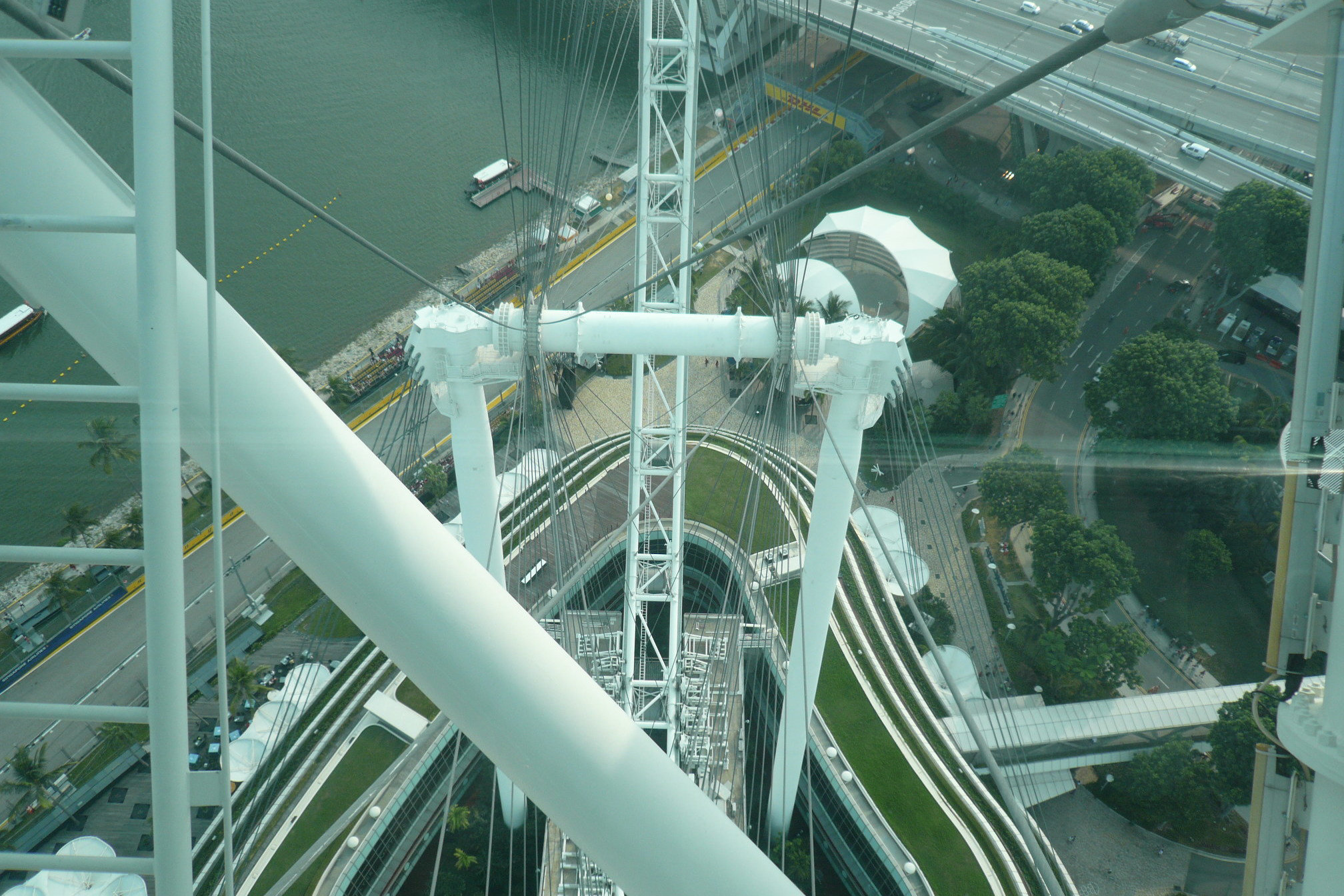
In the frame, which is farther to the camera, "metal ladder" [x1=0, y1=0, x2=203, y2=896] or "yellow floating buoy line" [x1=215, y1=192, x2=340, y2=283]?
"yellow floating buoy line" [x1=215, y1=192, x2=340, y2=283]

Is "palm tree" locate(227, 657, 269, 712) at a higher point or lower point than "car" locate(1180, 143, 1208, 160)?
lower

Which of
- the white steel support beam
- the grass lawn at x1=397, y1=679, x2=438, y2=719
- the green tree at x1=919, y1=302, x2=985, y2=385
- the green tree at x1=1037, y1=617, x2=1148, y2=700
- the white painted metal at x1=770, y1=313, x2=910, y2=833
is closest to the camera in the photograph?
the white steel support beam

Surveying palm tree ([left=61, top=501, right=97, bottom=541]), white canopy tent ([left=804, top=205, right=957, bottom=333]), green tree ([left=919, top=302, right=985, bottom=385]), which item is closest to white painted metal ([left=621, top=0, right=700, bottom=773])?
palm tree ([left=61, top=501, right=97, bottom=541])

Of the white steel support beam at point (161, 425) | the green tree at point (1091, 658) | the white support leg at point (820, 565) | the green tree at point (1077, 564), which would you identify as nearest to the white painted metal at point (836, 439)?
the white support leg at point (820, 565)

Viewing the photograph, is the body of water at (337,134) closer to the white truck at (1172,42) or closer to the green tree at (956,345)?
A: the green tree at (956,345)

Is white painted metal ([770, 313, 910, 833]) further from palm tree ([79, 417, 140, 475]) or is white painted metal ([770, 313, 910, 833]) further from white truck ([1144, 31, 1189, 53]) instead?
white truck ([1144, 31, 1189, 53])
